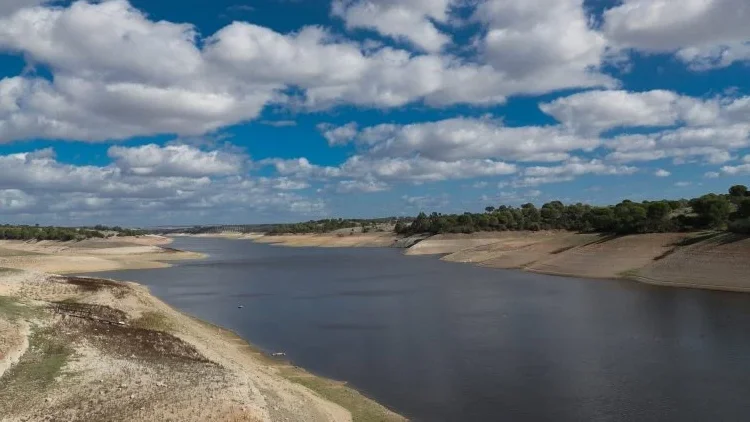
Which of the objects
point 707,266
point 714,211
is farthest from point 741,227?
point 714,211

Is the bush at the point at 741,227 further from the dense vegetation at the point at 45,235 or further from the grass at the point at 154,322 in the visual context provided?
the dense vegetation at the point at 45,235

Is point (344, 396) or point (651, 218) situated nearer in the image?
point (344, 396)

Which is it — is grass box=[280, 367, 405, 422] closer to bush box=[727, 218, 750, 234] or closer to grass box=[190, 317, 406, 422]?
grass box=[190, 317, 406, 422]

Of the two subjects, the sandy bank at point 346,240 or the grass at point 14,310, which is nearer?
the grass at point 14,310

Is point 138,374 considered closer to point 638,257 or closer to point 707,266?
point 707,266

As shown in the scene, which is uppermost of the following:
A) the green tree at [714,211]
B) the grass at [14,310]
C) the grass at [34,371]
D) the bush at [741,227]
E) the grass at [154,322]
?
the green tree at [714,211]

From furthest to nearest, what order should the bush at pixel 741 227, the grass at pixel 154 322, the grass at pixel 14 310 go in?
the bush at pixel 741 227 < the grass at pixel 154 322 < the grass at pixel 14 310

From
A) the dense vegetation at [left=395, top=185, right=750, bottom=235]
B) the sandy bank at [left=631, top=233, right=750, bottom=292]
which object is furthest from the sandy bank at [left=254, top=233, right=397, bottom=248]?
the sandy bank at [left=631, top=233, right=750, bottom=292]

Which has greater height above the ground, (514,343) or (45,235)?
(45,235)

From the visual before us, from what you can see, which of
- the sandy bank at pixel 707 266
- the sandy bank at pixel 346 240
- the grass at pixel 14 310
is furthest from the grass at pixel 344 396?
the sandy bank at pixel 346 240
